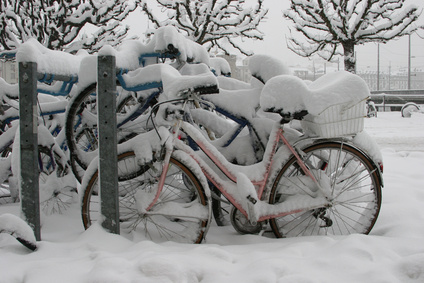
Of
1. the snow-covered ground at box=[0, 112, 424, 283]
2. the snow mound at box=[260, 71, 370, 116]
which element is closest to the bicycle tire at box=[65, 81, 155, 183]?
the snow-covered ground at box=[0, 112, 424, 283]

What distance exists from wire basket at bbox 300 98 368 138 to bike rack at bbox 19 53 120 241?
1361 millimetres

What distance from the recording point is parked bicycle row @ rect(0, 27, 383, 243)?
7.88 feet

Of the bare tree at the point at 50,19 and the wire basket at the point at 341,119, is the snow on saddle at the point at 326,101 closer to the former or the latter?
the wire basket at the point at 341,119

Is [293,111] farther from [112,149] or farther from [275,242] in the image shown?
[112,149]

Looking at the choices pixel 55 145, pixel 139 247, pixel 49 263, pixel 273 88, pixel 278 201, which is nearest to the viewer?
pixel 49 263

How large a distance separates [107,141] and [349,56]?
16063mm

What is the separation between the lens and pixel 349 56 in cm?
1641

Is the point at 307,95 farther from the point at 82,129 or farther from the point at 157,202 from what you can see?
the point at 82,129

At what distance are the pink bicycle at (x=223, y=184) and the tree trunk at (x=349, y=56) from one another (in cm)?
1489

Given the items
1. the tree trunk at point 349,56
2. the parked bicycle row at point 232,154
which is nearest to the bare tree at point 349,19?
the tree trunk at point 349,56

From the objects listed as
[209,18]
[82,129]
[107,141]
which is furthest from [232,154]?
[209,18]

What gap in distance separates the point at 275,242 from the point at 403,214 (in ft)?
3.96

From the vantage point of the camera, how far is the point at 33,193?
2.36 meters

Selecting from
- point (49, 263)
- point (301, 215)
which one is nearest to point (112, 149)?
point (49, 263)
